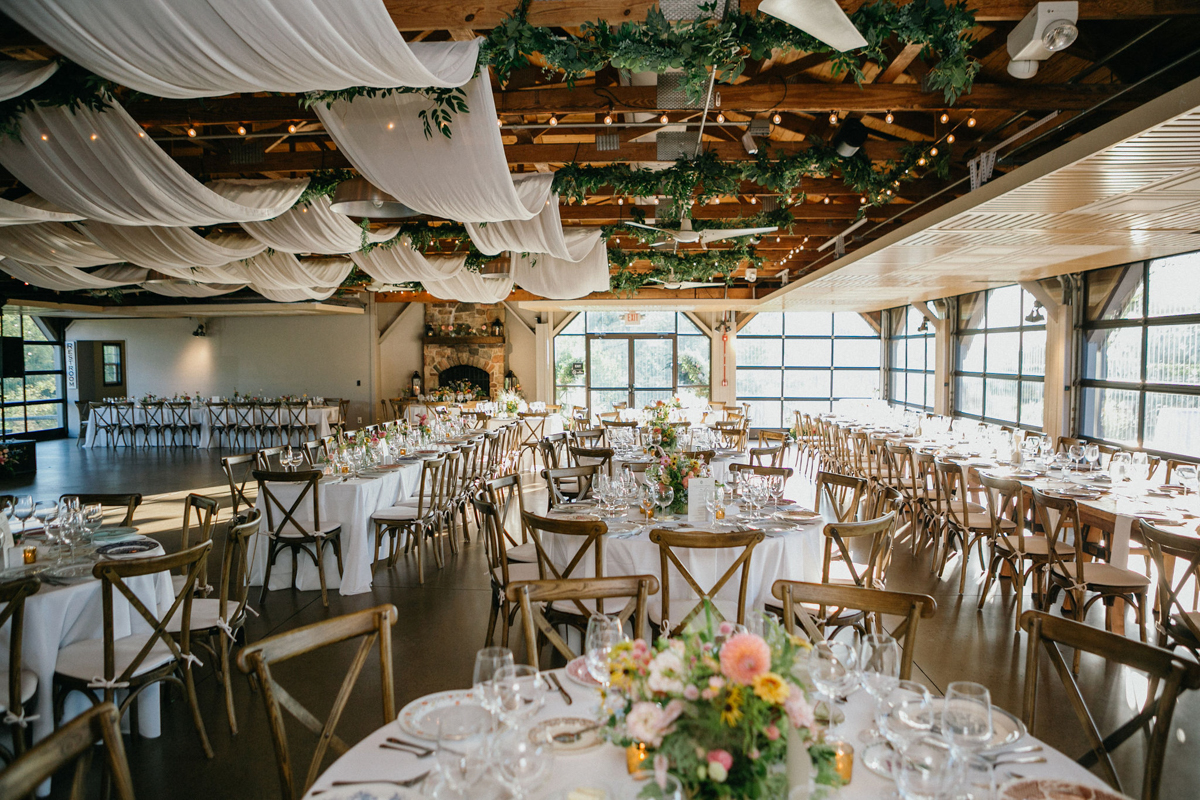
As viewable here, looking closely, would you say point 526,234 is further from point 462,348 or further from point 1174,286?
point 462,348

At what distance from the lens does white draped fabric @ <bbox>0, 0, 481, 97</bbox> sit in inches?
95.4

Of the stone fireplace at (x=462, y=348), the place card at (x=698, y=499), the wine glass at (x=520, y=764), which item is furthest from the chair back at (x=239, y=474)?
the stone fireplace at (x=462, y=348)

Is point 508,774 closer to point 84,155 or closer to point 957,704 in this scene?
point 957,704

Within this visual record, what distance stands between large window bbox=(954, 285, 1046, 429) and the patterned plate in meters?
9.57

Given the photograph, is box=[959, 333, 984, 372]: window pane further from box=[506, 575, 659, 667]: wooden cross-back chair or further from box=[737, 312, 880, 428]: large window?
box=[506, 575, 659, 667]: wooden cross-back chair

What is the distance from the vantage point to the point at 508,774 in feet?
4.64

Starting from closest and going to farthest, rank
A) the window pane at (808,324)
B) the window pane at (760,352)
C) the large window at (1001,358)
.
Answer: the large window at (1001,358) → the window pane at (808,324) → the window pane at (760,352)

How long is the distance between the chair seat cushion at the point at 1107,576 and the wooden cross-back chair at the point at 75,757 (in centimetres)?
477

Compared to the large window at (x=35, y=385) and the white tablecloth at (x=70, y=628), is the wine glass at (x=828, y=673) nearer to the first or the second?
the white tablecloth at (x=70, y=628)

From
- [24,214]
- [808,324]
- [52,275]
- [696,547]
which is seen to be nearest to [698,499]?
[696,547]

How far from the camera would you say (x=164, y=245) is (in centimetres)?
602

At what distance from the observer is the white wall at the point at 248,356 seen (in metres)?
16.7

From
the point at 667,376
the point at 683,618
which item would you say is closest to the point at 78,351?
the point at 667,376

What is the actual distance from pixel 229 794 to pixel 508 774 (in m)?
2.18
